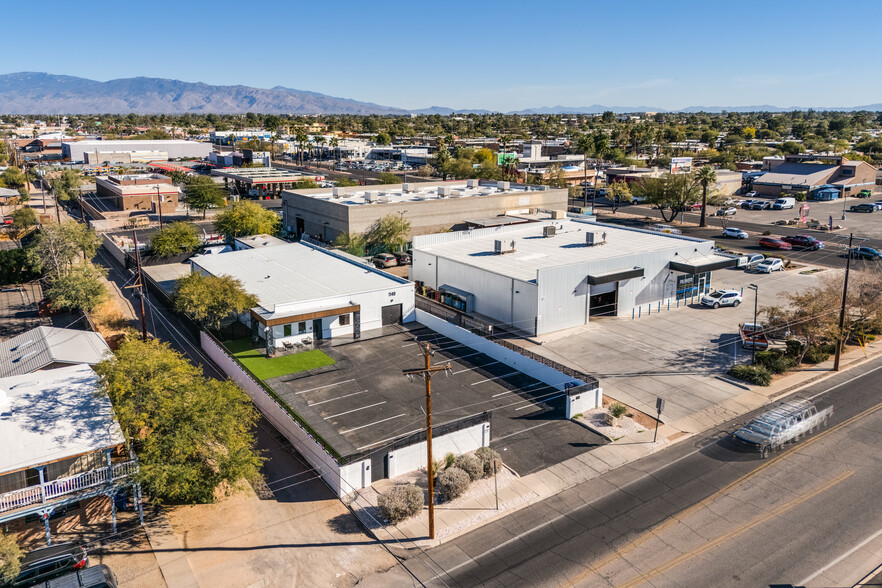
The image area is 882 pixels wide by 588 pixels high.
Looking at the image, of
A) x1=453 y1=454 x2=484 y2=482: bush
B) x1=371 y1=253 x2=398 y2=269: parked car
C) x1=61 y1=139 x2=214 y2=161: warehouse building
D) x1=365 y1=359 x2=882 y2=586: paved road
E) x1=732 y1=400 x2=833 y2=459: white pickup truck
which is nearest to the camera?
x1=365 y1=359 x2=882 y2=586: paved road

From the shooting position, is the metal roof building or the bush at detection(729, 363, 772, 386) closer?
the metal roof building

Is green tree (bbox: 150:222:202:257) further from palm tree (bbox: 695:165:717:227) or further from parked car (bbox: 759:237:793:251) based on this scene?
palm tree (bbox: 695:165:717:227)

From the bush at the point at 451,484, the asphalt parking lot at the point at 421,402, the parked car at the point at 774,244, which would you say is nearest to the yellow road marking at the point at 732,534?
the bush at the point at 451,484

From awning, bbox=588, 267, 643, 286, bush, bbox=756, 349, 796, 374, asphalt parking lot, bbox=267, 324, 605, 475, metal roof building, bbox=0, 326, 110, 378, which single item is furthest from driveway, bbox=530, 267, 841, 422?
metal roof building, bbox=0, 326, 110, 378

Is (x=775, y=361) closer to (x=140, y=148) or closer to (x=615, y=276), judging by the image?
(x=615, y=276)

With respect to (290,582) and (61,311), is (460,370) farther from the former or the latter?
(61,311)

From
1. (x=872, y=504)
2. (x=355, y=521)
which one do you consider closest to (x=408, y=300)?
(x=355, y=521)

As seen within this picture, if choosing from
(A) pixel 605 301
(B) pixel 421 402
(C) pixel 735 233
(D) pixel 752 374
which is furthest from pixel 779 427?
(C) pixel 735 233
